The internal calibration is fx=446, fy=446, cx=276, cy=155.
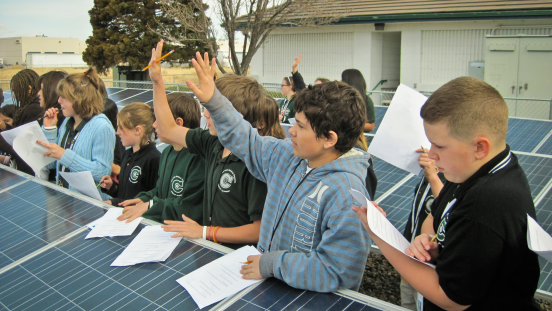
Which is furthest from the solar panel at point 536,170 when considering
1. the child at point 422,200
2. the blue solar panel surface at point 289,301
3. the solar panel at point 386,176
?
the blue solar panel surface at point 289,301

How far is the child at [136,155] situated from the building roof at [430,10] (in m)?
12.0

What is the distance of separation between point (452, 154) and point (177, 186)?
7.53ft

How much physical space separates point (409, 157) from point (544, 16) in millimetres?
15562

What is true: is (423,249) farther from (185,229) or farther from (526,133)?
(526,133)

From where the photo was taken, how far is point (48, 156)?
3980 mm

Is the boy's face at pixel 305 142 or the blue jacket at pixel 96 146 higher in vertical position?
the boy's face at pixel 305 142

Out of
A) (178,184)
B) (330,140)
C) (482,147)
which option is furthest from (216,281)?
(178,184)

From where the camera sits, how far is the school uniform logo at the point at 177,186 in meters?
3.39

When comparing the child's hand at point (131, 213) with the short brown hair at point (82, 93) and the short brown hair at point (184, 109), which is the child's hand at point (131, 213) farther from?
the short brown hair at point (82, 93)

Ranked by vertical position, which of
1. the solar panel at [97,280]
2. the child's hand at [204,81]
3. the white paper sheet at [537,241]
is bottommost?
the solar panel at [97,280]

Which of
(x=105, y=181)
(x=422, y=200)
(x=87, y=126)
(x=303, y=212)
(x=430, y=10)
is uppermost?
(x=430, y=10)

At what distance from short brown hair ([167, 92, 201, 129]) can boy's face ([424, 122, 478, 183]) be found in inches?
95.1

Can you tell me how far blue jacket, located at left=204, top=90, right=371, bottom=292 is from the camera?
1.86 m

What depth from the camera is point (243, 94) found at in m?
2.81
